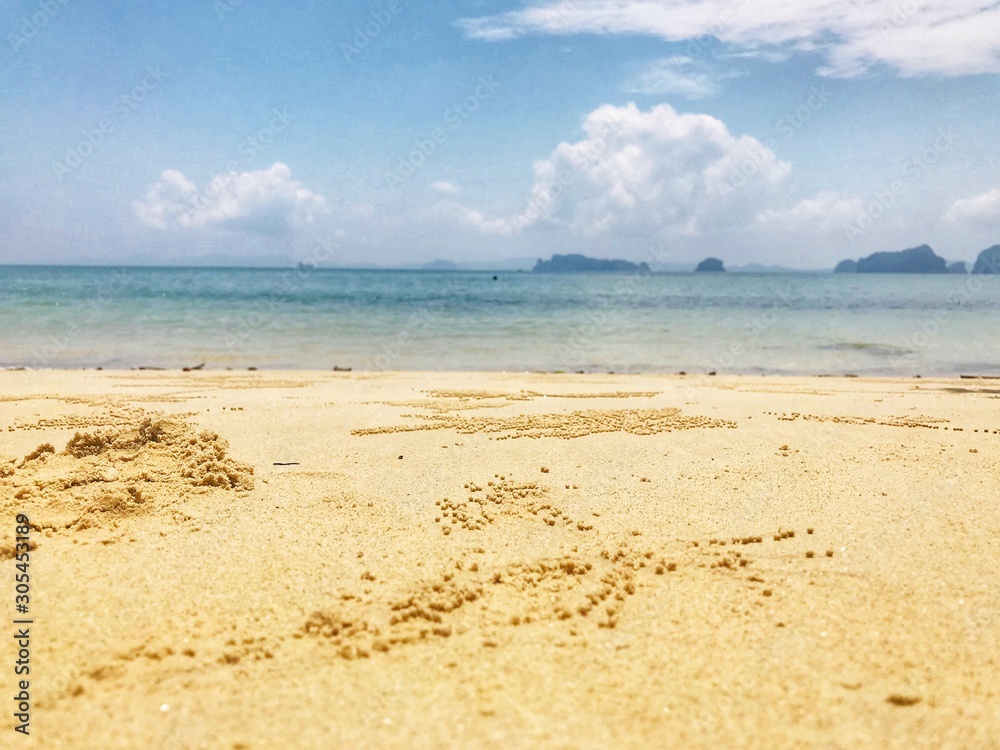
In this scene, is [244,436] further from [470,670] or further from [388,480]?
[470,670]

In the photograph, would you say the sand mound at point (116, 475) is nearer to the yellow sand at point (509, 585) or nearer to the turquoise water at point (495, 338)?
the yellow sand at point (509, 585)

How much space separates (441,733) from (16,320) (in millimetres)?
36935

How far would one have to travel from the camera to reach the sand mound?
21.9 ft

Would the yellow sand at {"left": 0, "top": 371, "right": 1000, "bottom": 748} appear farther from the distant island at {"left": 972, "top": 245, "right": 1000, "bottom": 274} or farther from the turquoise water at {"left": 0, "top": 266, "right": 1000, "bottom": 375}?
the distant island at {"left": 972, "top": 245, "right": 1000, "bottom": 274}

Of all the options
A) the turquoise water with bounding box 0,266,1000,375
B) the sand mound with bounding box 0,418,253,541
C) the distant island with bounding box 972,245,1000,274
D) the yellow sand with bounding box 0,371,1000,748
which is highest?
the distant island with bounding box 972,245,1000,274

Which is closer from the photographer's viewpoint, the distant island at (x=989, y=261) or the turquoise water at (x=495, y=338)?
the turquoise water at (x=495, y=338)

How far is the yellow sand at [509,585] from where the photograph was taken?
152 inches

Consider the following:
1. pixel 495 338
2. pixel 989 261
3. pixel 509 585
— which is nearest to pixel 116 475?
pixel 509 585

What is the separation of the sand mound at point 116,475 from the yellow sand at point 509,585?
0.03 metres

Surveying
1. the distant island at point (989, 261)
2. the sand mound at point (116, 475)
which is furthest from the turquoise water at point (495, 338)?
the distant island at point (989, 261)

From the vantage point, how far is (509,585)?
5.45m

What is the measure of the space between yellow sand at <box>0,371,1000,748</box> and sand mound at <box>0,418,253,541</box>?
0.11ft

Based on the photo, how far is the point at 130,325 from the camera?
3216 cm

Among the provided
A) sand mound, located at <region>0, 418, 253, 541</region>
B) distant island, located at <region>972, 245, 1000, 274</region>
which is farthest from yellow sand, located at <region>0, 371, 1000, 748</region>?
distant island, located at <region>972, 245, 1000, 274</region>
